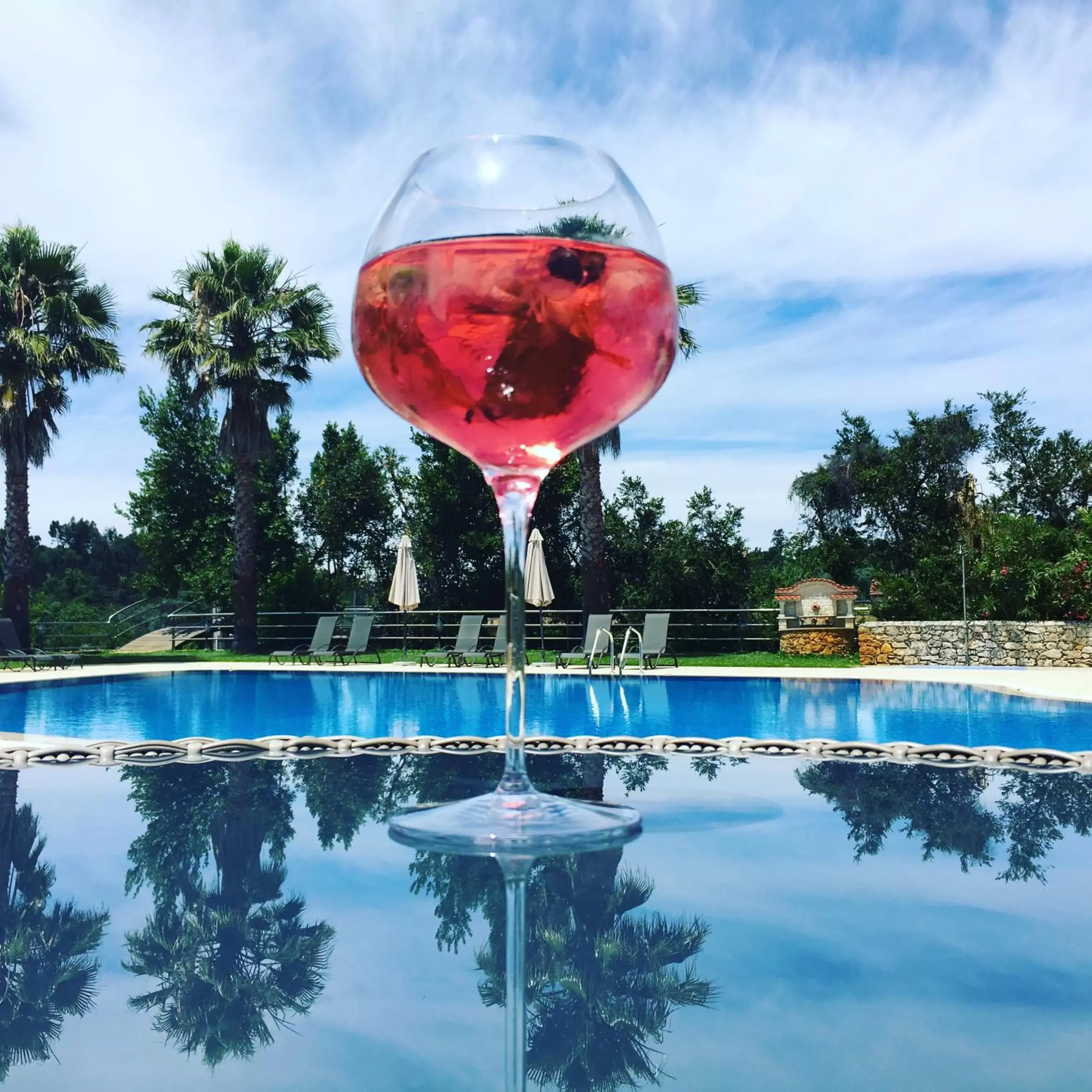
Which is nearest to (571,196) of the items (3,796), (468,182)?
(468,182)

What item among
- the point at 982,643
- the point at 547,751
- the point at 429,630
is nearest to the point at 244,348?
the point at 429,630

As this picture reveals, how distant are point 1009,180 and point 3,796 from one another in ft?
46.7

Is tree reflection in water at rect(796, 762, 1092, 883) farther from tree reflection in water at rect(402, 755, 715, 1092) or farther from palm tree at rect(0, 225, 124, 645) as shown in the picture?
palm tree at rect(0, 225, 124, 645)

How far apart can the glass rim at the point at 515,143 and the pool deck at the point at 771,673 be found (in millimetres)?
11870

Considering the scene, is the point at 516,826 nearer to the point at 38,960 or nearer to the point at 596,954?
the point at 596,954

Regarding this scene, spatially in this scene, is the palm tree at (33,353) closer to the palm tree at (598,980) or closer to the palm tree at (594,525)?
the palm tree at (594,525)

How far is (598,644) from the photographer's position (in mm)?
18125

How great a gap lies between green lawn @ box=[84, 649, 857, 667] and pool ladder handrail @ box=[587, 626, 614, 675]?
5.27 feet

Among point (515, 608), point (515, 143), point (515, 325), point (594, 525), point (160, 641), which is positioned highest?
point (594, 525)

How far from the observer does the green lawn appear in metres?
19.5

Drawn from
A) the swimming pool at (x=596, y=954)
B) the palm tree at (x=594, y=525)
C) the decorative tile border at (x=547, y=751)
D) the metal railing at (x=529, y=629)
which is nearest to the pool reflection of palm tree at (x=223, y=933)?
the swimming pool at (x=596, y=954)

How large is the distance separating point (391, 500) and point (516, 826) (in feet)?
102

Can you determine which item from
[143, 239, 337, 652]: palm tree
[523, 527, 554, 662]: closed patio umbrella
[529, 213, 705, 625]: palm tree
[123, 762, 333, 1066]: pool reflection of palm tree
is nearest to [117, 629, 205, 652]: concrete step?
[143, 239, 337, 652]: palm tree

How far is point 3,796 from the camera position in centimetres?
246
